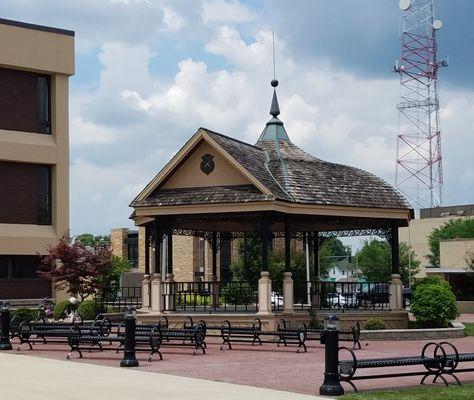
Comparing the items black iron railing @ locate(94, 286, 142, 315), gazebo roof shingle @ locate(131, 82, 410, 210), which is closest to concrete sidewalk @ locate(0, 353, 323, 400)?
gazebo roof shingle @ locate(131, 82, 410, 210)

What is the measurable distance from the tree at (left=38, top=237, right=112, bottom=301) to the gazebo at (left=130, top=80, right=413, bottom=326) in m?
4.56

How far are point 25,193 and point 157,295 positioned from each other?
1383 centimetres

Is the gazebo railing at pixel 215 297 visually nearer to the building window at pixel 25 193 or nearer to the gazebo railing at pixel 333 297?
the gazebo railing at pixel 333 297

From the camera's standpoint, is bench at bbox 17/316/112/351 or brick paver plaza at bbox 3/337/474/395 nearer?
brick paver plaza at bbox 3/337/474/395

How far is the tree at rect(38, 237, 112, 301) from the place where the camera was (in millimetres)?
35594

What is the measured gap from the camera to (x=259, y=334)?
76.6 feet

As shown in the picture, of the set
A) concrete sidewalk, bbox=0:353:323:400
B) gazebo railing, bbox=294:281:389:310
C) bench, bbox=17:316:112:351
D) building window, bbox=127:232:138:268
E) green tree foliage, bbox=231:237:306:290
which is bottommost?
concrete sidewalk, bbox=0:353:323:400

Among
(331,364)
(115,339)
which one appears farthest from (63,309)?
(331,364)

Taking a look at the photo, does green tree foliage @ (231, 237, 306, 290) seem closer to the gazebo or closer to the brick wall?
the gazebo

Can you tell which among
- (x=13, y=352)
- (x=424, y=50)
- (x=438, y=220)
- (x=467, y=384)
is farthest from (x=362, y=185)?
(x=438, y=220)

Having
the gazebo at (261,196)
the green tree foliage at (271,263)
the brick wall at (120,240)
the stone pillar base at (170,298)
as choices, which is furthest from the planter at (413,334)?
the brick wall at (120,240)

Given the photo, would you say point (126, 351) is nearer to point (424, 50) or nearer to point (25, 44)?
point (25, 44)

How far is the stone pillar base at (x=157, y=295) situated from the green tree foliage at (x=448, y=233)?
6543cm

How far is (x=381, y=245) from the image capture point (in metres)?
91.8
